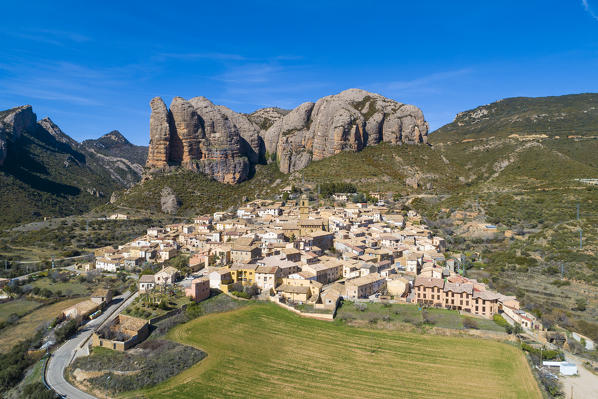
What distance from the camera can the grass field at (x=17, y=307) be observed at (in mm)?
39675

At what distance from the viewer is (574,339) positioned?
1351 inches

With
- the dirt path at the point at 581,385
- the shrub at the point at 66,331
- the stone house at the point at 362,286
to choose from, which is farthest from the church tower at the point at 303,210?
the dirt path at the point at 581,385

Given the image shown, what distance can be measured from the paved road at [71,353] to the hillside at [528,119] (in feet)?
356

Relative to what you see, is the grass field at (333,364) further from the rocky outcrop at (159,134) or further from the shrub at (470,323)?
the rocky outcrop at (159,134)

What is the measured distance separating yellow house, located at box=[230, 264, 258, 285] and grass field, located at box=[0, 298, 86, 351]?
49.6 ft

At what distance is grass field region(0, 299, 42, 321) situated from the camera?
3967 cm

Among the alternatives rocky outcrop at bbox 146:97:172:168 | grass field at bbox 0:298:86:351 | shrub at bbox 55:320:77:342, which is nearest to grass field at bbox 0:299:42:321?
grass field at bbox 0:298:86:351

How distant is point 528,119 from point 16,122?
155 meters

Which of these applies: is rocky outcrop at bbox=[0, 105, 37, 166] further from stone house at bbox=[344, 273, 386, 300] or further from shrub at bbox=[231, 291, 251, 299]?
stone house at bbox=[344, 273, 386, 300]

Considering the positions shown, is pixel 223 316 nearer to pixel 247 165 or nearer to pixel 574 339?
pixel 574 339

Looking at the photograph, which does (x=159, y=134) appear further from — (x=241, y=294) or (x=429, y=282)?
(x=429, y=282)

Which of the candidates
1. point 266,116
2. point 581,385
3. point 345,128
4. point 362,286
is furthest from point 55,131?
point 581,385

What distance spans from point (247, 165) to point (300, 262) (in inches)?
2705

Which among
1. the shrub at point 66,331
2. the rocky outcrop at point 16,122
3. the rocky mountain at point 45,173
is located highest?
the rocky outcrop at point 16,122
